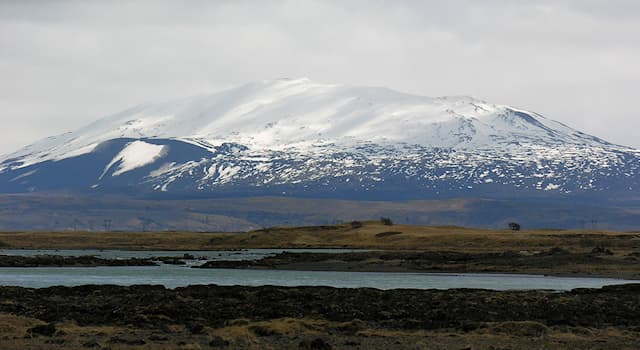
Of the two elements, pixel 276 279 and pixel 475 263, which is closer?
pixel 276 279

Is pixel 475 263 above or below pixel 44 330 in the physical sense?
above

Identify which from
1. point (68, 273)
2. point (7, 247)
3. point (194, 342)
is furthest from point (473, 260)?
point (7, 247)

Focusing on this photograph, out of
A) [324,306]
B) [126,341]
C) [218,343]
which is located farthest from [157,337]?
[324,306]

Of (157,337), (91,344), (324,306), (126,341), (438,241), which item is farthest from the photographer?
(438,241)

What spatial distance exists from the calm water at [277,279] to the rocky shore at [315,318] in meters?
15.0

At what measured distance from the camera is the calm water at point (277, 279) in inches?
3440

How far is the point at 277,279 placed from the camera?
315 feet

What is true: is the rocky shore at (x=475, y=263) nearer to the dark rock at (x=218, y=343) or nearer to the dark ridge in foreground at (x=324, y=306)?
the dark ridge in foreground at (x=324, y=306)

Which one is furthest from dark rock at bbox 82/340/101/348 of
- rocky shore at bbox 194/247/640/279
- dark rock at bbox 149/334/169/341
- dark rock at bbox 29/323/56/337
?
rocky shore at bbox 194/247/640/279

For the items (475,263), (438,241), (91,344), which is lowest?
(91,344)

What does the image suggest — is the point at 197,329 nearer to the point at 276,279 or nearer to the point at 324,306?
the point at 324,306

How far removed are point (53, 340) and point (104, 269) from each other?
7120 cm

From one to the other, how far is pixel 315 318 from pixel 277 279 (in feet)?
134

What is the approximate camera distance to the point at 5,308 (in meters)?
57.7
